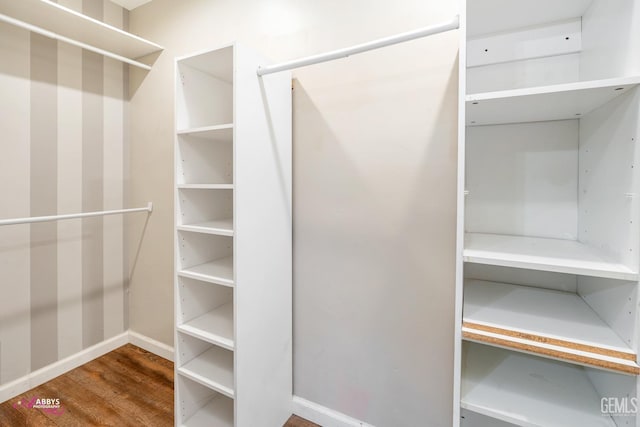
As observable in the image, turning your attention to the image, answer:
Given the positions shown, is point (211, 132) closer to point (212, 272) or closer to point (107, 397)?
point (212, 272)

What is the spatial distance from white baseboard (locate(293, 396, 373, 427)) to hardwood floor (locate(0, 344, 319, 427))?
0.03 m

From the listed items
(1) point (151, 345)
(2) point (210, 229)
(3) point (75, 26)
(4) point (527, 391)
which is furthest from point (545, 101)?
(1) point (151, 345)

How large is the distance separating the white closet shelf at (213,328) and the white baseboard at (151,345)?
0.89 m

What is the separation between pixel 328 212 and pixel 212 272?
661 millimetres

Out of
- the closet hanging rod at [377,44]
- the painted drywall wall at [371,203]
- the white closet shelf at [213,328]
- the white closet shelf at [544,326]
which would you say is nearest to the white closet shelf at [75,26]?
the painted drywall wall at [371,203]

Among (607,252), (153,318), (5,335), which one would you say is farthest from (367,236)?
(5,335)

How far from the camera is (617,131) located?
85 cm

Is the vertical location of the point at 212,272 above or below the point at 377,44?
below

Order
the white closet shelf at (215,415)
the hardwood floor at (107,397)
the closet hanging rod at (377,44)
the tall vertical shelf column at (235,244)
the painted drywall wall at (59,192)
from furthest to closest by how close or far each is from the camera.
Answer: the painted drywall wall at (59,192), the hardwood floor at (107,397), the white closet shelf at (215,415), the tall vertical shelf column at (235,244), the closet hanging rod at (377,44)

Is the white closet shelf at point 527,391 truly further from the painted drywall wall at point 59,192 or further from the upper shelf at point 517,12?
the painted drywall wall at point 59,192

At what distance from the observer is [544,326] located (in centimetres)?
90

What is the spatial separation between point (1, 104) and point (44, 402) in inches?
70.3

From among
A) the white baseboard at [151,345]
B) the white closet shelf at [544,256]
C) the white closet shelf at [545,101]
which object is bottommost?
the white baseboard at [151,345]

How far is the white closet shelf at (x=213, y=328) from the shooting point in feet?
4.38
